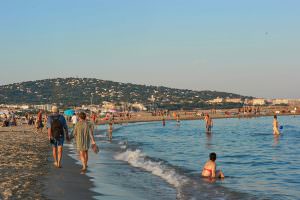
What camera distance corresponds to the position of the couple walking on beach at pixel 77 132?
1136 centimetres

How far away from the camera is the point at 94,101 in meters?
170

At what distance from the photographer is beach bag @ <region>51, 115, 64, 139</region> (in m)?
11.9

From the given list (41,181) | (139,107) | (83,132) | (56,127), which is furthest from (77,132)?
(139,107)

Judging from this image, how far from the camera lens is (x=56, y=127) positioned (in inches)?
470

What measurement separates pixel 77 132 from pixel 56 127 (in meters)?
0.84

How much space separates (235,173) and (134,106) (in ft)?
491

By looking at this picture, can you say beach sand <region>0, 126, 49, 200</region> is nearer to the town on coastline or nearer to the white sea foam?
the white sea foam

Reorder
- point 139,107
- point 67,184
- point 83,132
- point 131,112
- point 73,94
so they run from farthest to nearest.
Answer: point 73,94 < point 139,107 < point 131,112 < point 83,132 < point 67,184

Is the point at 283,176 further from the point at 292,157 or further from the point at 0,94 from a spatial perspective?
the point at 0,94

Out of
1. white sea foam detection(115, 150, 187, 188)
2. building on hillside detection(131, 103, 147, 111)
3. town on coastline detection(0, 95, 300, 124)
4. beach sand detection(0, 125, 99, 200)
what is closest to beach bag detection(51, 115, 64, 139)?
beach sand detection(0, 125, 99, 200)

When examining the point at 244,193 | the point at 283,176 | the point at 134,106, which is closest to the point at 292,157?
the point at 283,176

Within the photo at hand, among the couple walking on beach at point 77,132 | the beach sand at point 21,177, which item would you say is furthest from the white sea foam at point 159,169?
the beach sand at point 21,177

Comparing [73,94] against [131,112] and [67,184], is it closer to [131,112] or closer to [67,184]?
[131,112]

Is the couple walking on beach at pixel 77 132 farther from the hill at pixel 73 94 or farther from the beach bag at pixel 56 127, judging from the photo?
the hill at pixel 73 94
